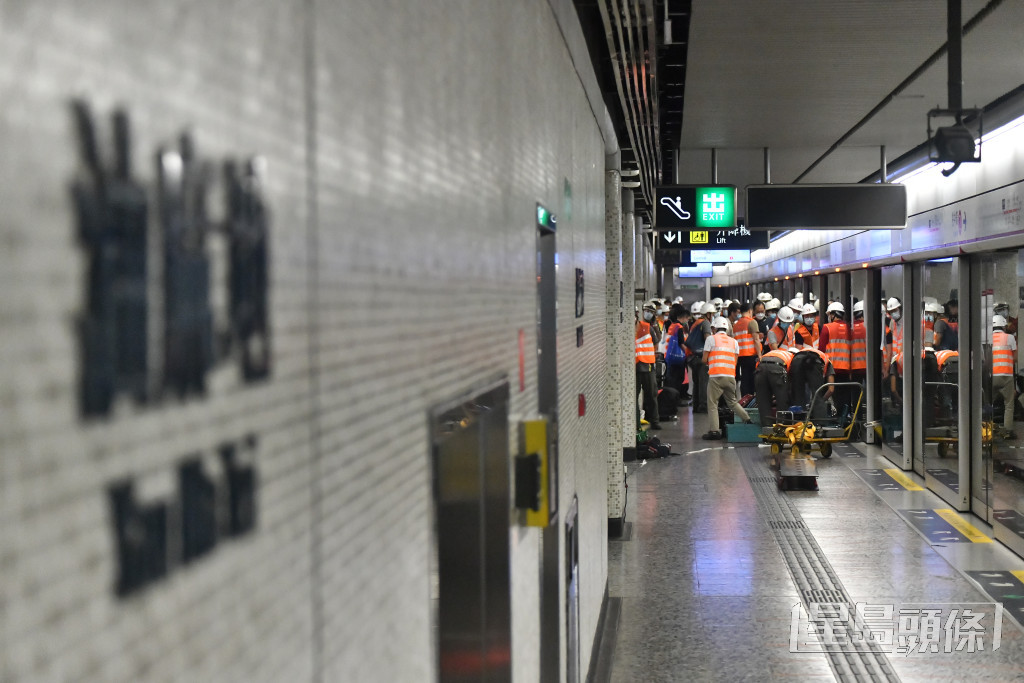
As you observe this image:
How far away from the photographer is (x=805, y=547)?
766 cm

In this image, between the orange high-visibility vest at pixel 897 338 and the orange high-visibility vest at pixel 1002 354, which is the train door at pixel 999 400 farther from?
the orange high-visibility vest at pixel 897 338

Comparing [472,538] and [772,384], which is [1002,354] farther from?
[472,538]

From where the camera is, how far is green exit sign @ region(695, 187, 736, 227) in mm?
11305

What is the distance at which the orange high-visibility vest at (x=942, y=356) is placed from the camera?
31.8ft

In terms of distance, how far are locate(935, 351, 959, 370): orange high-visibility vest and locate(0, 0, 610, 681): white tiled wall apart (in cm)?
852

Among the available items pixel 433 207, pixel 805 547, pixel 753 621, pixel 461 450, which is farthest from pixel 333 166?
pixel 805 547

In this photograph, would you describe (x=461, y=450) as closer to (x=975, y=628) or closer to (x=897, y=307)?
(x=975, y=628)

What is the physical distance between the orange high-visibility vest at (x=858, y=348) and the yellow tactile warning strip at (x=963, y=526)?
4.68 m

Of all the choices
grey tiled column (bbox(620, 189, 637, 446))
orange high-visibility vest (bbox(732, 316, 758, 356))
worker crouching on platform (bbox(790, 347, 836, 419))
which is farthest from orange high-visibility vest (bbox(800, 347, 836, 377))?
grey tiled column (bbox(620, 189, 637, 446))

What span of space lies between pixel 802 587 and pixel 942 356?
176 inches

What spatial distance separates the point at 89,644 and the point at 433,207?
43.9 inches

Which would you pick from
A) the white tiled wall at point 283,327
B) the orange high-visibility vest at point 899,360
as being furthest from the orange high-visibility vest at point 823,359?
the white tiled wall at point 283,327

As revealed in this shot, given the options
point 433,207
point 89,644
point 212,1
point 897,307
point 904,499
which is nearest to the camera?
point 89,644

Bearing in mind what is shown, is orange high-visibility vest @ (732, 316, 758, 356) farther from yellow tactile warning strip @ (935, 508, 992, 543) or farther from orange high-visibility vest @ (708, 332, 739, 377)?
yellow tactile warning strip @ (935, 508, 992, 543)
